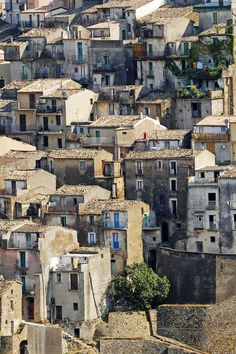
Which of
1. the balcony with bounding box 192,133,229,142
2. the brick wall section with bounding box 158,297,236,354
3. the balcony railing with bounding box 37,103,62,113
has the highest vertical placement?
the balcony railing with bounding box 37,103,62,113

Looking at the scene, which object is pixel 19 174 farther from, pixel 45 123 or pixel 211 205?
pixel 211 205

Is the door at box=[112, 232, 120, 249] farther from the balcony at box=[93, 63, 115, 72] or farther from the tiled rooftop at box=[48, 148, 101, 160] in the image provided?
the balcony at box=[93, 63, 115, 72]

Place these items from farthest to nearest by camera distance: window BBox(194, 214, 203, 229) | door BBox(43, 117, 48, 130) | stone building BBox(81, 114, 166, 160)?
door BBox(43, 117, 48, 130) < stone building BBox(81, 114, 166, 160) < window BBox(194, 214, 203, 229)

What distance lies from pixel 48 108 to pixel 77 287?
13.2 meters

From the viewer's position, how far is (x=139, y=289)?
291 feet

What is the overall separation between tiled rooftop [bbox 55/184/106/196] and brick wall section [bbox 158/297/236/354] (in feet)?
20.4

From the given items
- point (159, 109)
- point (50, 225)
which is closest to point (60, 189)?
A: point (50, 225)

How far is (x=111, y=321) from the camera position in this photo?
88.1m

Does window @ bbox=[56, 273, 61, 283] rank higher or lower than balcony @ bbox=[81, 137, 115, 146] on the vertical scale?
lower

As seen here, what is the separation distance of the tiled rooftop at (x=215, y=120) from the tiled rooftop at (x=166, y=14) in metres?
7.01

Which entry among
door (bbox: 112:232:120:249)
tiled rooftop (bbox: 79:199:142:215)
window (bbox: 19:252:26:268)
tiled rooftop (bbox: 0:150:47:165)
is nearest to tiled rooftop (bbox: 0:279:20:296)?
window (bbox: 19:252:26:268)

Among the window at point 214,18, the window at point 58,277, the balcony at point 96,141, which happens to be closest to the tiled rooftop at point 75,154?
the balcony at point 96,141

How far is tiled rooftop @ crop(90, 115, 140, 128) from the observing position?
96000 mm

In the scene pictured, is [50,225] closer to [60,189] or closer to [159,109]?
[60,189]
